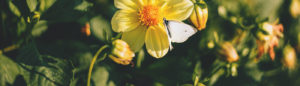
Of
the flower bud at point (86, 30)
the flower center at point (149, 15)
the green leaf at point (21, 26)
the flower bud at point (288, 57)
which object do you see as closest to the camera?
the flower center at point (149, 15)

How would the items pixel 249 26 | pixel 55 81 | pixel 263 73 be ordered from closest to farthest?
1. pixel 55 81
2. pixel 249 26
3. pixel 263 73

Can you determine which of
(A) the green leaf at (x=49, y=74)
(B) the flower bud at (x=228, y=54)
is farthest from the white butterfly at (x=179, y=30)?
(A) the green leaf at (x=49, y=74)

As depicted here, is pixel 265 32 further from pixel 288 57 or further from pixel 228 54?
pixel 288 57

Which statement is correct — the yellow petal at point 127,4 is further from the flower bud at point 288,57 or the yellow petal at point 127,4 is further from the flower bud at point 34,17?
the flower bud at point 288,57

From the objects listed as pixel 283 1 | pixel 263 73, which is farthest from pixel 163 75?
pixel 283 1

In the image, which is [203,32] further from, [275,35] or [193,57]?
[275,35]

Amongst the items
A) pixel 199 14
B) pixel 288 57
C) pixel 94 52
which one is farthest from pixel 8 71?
pixel 288 57
